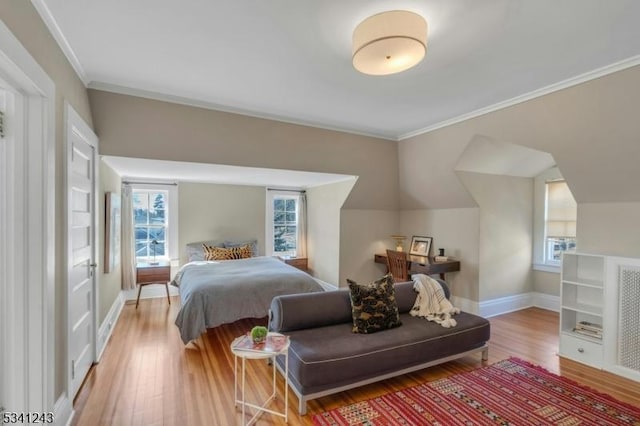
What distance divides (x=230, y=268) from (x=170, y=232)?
1733mm

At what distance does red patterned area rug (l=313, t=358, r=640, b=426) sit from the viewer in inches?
81.7

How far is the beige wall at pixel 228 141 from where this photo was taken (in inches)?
116

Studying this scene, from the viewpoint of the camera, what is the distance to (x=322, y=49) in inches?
83.1

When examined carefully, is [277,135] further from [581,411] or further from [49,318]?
[581,411]

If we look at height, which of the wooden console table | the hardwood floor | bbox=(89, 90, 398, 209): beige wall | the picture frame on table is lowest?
the hardwood floor

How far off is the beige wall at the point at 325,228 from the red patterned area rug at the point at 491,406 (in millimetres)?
2794

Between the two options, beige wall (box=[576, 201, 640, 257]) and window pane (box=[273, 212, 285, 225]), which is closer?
beige wall (box=[576, 201, 640, 257])

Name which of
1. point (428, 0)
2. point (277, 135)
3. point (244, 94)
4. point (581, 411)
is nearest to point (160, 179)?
point (277, 135)

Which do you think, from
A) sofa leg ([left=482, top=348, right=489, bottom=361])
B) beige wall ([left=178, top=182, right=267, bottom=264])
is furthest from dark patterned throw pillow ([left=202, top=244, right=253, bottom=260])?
sofa leg ([left=482, top=348, right=489, bottom=361])

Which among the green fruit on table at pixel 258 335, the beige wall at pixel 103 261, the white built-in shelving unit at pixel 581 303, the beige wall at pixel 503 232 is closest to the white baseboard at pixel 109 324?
the beige wall at pixel 103 261

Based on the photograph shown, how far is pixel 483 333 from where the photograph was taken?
288 centimetres

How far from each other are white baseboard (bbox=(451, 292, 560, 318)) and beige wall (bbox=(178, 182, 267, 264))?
12.2 ft

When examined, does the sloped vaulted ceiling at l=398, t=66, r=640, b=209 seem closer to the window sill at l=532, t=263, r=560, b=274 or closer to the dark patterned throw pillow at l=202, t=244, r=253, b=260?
the window sill at l=532, t=263, r=560, b=274

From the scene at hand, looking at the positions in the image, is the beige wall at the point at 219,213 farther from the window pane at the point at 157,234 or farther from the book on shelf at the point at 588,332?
the book on shelf at the point at 588,332
